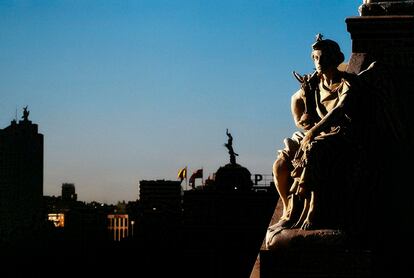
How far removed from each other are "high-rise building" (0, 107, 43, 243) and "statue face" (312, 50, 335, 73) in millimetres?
124610

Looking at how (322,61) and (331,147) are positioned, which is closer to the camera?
(331,147)

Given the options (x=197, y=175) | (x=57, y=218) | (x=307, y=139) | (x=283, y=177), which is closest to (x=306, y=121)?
(x=307, y=139)

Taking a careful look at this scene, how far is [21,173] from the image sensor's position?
15350 centimetres

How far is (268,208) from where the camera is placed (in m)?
94.7

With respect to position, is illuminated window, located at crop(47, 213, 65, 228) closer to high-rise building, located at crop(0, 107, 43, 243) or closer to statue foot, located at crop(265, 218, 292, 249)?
high-rise building, located at crop(0, 107, 43, 243)

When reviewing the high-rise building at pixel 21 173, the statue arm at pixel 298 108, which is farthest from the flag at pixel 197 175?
the statue arm at pixel 298 108

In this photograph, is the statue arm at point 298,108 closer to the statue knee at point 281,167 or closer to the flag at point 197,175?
the statue knee at point 281,167

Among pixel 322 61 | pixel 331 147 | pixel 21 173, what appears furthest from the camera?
pixel 21 173

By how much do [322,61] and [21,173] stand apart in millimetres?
142666

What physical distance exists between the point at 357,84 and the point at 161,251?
86563mm

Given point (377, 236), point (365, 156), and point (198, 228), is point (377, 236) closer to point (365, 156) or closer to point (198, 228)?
point (365, 156)

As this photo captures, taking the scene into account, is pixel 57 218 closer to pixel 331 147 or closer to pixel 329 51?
pixel 329 51

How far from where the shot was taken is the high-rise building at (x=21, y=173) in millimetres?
141500

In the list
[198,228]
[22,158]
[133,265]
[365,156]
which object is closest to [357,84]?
[365,156]
